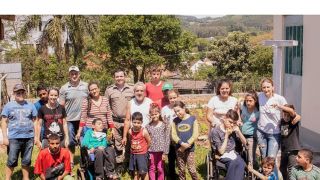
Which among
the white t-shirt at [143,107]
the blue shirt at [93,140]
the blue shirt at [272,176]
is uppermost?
the white t-shirt at [143,107]

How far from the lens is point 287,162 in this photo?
583 cm

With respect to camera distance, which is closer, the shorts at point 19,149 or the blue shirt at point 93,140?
the blue shirt at point 93,140

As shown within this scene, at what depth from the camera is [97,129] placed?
Result: 5820 mm

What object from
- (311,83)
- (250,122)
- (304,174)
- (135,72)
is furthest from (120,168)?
(135,72)

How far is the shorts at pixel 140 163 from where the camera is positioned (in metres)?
5.82

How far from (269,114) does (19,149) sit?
11.4 feet

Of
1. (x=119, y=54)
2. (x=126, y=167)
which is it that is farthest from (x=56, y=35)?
(x=126, y=167)

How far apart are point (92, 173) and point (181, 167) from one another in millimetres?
1210

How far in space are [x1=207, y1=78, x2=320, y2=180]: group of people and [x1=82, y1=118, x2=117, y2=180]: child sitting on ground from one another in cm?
138

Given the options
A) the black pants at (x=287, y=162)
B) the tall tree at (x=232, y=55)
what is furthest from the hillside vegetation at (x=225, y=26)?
the black pants at (x=287, y=162)

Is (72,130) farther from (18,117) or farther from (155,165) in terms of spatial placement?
(155,165)

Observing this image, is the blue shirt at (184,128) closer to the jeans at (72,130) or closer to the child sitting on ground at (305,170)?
the child sitting on ground at (305,170)

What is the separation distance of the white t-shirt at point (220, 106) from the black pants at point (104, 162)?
4.83ft
